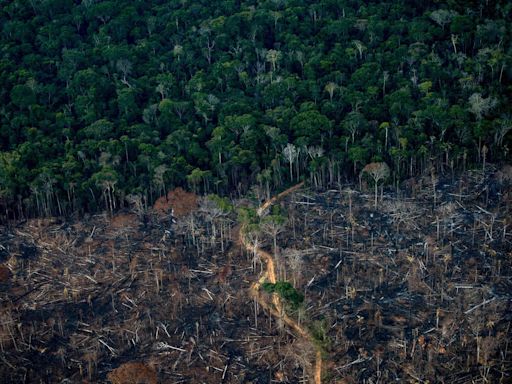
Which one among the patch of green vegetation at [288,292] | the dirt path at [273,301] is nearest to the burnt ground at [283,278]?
the dirt path at [273,301]

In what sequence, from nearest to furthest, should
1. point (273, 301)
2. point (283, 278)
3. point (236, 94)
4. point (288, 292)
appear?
point (288, 292) < point (273, 301) < point (283, 278) < point (236, 94)

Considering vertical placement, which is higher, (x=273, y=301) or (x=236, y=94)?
(x=236, y=94)

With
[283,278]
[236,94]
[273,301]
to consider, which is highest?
[236,94]

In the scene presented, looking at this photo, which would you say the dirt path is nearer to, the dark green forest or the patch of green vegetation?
the patch of green vegetation

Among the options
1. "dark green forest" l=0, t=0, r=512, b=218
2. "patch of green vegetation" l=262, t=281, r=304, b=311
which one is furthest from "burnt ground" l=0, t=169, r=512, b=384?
"dark green forest" l=0, t=0, r=512, b=218

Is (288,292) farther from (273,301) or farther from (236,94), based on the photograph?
(236,94)

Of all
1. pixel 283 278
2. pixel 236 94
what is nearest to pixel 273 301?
pixel 283 278

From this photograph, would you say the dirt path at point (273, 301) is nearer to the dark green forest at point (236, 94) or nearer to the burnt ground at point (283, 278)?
the burnt ground at point (283, 278)
